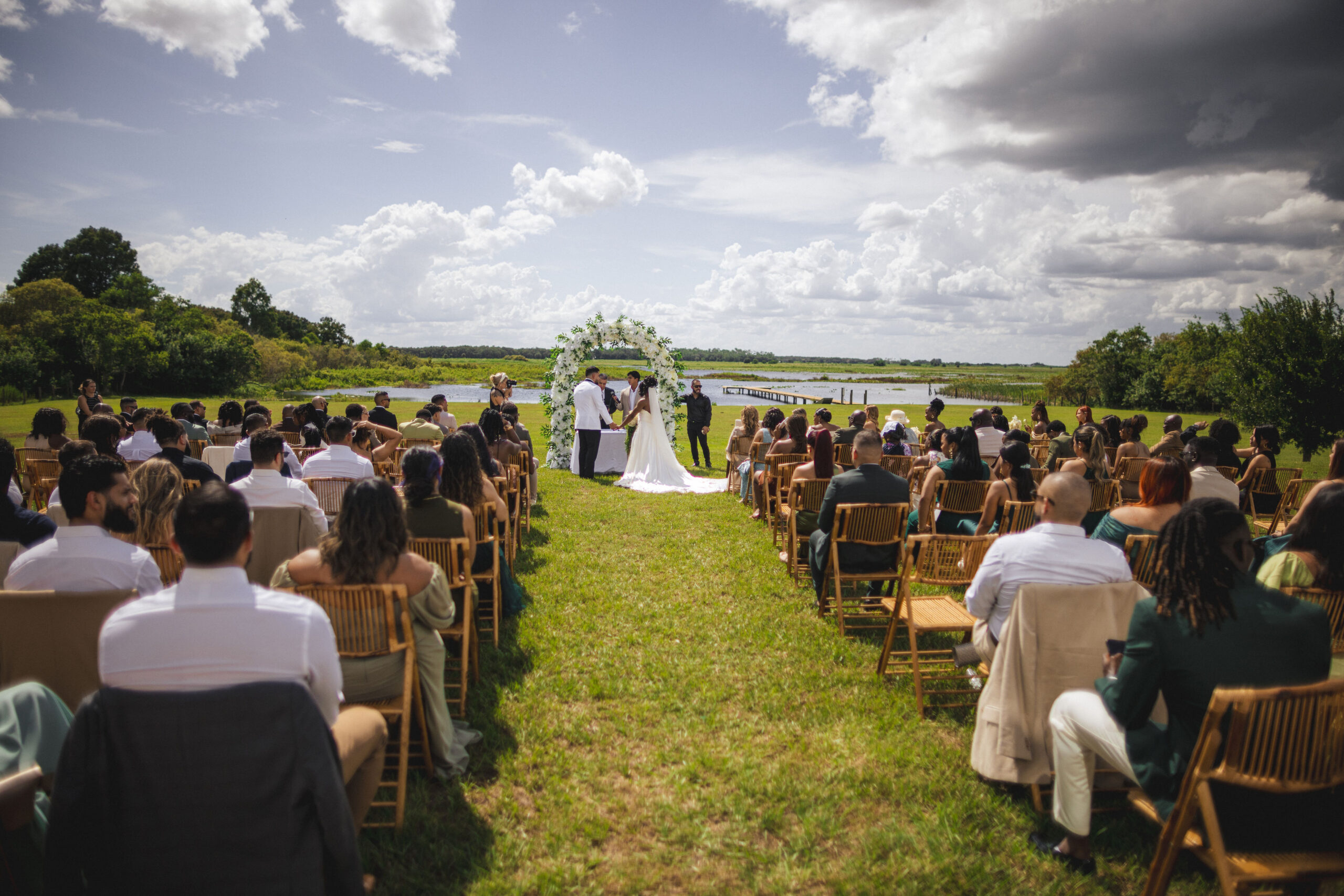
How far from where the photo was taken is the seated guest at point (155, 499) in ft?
13.0

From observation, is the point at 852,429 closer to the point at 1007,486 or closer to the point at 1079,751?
the point at 1007,486

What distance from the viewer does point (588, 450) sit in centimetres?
1391

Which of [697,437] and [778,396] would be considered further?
[778,396]

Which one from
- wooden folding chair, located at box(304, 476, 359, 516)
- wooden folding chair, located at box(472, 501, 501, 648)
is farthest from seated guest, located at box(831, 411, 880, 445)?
wooden folding chair, located at box(304, 476, 359, 516)

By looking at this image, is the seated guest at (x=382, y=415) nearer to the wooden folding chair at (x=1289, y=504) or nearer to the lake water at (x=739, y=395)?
the wooden folding chair at (x=1289, y=504)

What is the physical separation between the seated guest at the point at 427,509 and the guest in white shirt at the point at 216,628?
2221 millimetres

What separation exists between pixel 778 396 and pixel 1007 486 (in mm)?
55121

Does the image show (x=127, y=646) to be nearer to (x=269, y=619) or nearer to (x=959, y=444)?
(x=269, y=619)

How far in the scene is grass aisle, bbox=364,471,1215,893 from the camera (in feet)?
9.47

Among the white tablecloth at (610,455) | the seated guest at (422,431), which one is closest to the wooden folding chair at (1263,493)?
the seated guest at (422,431)

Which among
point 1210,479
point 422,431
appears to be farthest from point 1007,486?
point 422,431

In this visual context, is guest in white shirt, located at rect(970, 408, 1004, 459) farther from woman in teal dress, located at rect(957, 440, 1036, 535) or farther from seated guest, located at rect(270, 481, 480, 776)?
seated guest, located at rect(270, 481, 480, 776)

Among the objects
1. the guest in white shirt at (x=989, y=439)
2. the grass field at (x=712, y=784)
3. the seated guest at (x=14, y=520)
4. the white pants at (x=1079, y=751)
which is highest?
the guest in white shirt at (x=989, y=439)

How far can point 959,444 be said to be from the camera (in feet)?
21.0
